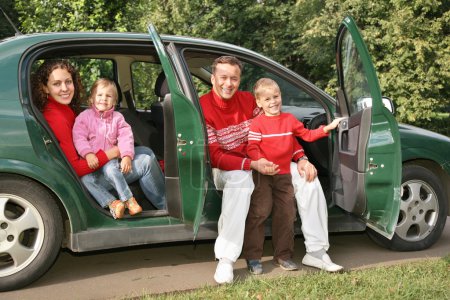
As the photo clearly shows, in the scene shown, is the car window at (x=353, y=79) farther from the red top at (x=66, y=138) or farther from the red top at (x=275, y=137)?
the red top at (x=66, y=138)

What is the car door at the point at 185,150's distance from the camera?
3705 mm

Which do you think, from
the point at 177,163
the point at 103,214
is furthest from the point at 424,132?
the point at 103,214

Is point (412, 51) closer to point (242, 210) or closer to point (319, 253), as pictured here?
point (319, 253)

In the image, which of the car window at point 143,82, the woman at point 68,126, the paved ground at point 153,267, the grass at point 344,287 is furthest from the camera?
the car window at point 143,82

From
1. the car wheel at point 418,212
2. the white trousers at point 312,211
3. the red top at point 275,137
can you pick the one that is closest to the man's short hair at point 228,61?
the red top at point 275,137

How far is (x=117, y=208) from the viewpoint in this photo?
3.91 metres

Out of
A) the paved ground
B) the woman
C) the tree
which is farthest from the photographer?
the tree

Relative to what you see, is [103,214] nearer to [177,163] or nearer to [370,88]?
[177,163]

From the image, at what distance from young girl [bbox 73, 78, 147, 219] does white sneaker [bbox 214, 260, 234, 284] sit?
26.9 inches

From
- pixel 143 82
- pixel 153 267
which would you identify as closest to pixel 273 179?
pixel 153 267

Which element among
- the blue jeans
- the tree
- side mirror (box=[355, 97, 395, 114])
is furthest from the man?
the tree

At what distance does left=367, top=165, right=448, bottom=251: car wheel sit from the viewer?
474 cm

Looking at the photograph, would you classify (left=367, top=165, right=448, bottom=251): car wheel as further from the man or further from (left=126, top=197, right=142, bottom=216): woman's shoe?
(left=126, top=197, right=142, bottom=216): woman's shoe

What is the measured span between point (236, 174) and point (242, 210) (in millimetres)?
257
